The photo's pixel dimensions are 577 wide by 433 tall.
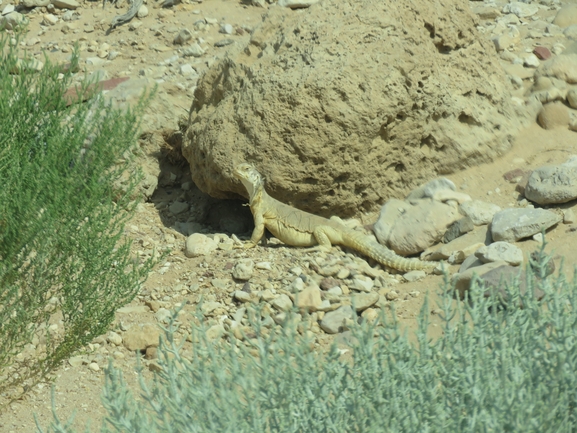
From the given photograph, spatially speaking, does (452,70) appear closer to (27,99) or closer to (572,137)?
(572,137)

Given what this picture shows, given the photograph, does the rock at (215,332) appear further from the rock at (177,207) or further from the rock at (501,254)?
the rock at (177,207)

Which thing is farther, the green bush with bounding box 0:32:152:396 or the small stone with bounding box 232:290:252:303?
the small stone with bounding box 232:290:252:303

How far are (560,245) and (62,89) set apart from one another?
3707mm

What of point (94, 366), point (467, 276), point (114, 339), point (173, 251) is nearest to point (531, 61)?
point (467, 276)

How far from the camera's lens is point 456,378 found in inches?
110

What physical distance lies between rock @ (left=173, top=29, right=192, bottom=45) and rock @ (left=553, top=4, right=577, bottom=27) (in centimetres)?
439

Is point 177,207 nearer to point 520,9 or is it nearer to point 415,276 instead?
point 415,276

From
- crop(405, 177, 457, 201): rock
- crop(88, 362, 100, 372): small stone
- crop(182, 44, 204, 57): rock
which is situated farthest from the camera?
crop(182, 44, 204, 57): rock

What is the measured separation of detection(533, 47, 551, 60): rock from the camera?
8805mm

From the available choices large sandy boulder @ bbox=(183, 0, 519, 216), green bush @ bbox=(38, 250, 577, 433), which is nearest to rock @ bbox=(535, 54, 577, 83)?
large sandy boulder @ bbox=(183, 0, 519, 216)

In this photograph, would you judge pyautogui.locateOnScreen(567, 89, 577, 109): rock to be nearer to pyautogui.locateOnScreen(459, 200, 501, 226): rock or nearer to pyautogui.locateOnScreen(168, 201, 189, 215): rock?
pyautogui.locateOnScreen(459, 200, 501, 226): rock

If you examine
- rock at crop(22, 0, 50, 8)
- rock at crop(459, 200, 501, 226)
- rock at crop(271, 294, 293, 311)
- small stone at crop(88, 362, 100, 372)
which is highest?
rock at crop(459, 200, 501, 226)

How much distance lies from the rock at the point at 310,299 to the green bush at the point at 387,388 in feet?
9.81

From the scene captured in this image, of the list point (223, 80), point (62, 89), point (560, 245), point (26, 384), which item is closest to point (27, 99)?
point (62, 89)
